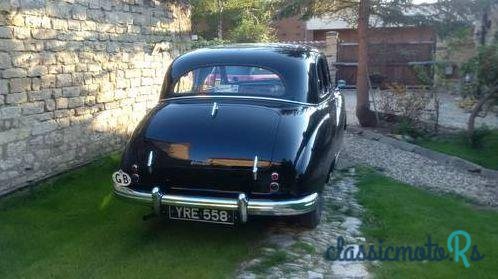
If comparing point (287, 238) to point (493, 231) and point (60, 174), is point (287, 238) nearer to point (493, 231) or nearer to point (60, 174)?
point (493, 231)

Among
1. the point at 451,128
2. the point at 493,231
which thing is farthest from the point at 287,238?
the point at 451,128

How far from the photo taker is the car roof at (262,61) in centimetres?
505

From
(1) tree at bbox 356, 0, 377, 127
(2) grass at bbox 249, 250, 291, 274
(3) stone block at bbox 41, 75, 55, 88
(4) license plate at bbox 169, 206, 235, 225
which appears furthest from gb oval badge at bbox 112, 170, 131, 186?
(1) tree at bbox 356, 0, 377, 127

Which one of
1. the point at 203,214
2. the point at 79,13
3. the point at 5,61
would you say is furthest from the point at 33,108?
the point at 203,214

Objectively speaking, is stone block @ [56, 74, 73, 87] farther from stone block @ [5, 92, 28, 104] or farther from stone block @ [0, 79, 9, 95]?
stone block @ [0, 79, 9, 95]

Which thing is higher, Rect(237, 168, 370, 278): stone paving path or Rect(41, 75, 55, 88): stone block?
Rect(41, 75, 55, 88): stone block

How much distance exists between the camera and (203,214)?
13.8 ft

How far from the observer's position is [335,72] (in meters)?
20.3

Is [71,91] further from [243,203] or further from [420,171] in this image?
[420,171]

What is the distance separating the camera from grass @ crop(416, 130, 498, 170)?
28.9 feet

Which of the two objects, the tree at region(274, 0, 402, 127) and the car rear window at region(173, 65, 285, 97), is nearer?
the car rear window at region(173, 65, 285, 97)

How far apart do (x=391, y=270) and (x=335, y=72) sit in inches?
663

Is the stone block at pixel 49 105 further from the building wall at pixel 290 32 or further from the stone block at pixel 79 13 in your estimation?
the building wall at pixel 290 32

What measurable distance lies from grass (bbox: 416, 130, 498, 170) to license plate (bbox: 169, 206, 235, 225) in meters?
6.02
